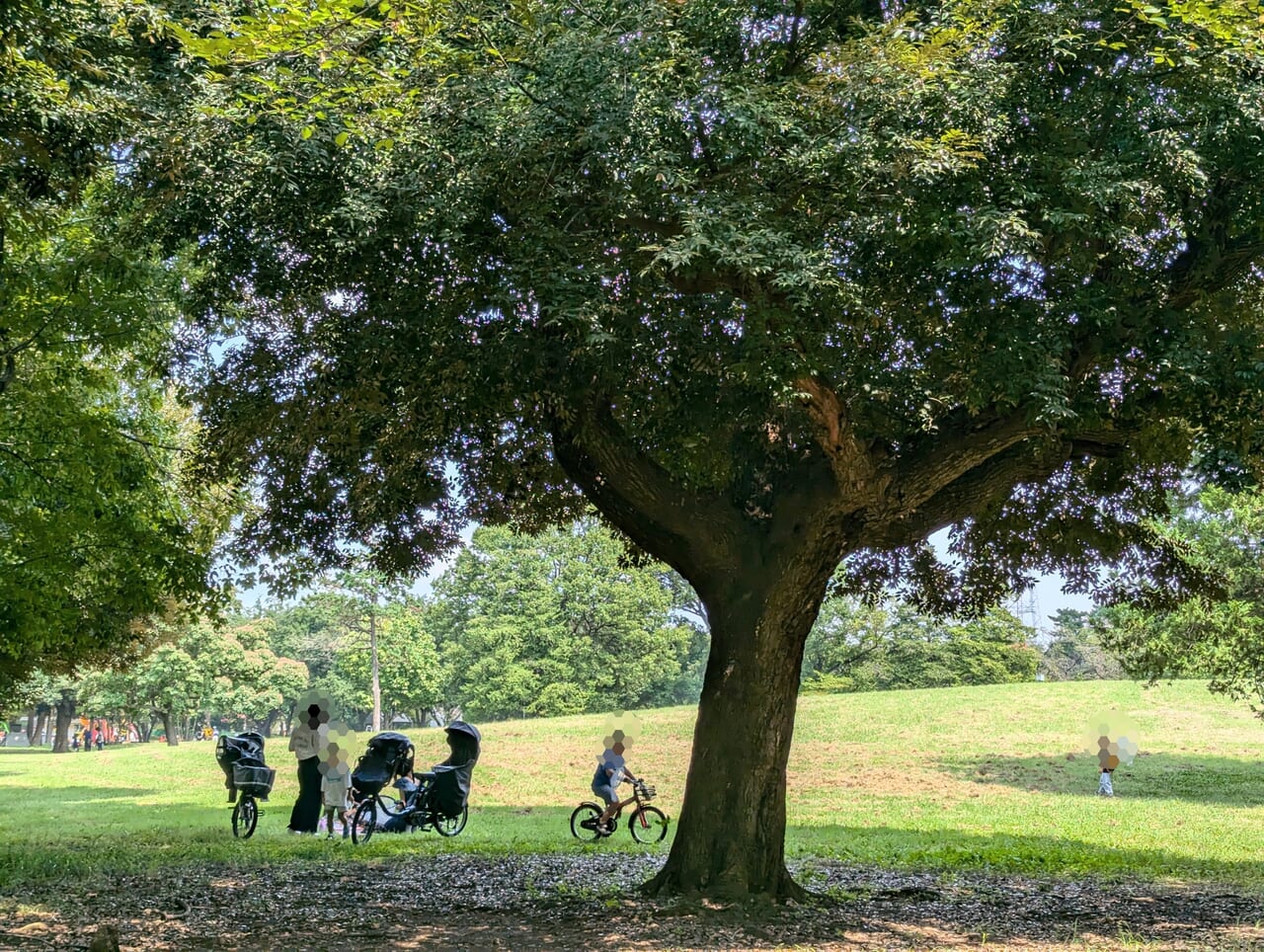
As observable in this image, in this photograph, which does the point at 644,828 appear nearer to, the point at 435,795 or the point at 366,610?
the point at 435,795

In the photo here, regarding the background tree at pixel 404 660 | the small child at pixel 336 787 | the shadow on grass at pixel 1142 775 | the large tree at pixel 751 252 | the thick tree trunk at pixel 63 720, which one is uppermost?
the large tree at pixel 751 252

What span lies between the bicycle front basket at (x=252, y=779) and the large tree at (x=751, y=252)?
25.3ft

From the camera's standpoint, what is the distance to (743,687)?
→ 10.4m

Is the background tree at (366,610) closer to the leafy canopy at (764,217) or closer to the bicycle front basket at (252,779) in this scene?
the bicycle front basket at (252,779)

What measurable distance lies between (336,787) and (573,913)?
727 cm

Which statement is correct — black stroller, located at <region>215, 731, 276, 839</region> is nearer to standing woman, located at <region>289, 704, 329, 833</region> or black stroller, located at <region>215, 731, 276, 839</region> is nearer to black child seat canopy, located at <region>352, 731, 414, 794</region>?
standing woman, located at <region>289, 704, 329, 833</region>

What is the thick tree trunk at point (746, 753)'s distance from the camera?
10117 mm

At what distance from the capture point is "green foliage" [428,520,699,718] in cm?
5328

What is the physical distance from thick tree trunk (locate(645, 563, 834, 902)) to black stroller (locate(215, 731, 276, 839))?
8.35 meters

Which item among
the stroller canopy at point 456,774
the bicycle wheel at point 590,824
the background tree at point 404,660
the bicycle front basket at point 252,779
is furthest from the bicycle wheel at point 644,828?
the background tree at point 404,660

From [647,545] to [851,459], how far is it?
2.45 m

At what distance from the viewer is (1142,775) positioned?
3005 cm

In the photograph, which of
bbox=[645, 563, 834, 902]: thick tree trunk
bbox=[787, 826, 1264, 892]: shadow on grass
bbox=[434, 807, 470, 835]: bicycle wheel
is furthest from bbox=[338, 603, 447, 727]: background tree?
bbox=[645, 563, 834, 902]: thick tree trunk

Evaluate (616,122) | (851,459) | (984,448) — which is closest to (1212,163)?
(984,448)
